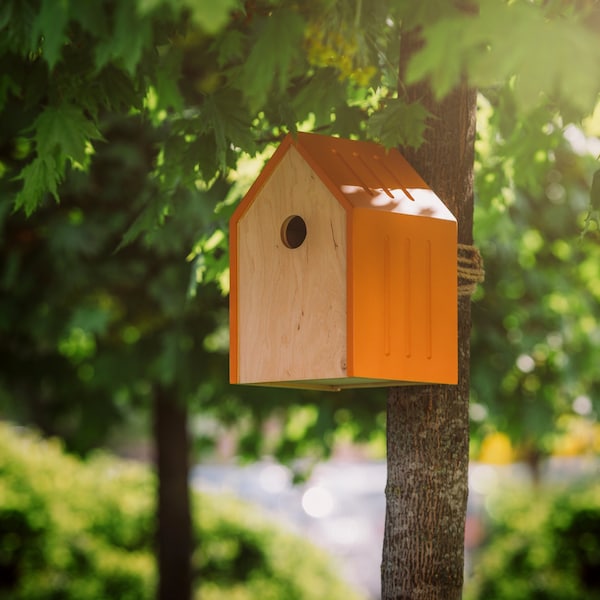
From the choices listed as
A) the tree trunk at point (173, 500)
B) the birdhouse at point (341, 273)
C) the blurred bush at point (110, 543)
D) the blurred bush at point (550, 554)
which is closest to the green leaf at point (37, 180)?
the birdhouse at point (341, 273)

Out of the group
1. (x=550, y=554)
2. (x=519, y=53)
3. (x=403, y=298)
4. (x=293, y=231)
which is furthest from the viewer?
(x=550, y=554)

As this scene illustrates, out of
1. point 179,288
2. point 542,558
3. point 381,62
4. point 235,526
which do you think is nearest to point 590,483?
point 542,558

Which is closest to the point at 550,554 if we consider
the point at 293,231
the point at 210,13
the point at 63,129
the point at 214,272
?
the point at 214,272

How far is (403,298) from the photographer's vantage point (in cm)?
306

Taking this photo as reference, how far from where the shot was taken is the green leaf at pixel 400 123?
3.00 m

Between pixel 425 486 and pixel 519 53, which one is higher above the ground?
pixel 519 53

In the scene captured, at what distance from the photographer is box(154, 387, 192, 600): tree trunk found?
26.8 feet

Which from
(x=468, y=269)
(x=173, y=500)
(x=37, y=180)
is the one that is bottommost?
(x=173, y=500)

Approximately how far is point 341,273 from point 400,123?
0.46m

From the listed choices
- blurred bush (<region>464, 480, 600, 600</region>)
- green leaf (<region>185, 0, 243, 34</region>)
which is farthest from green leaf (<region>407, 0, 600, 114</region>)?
blurred bush (<region>464, 480, 600, 600</region>)

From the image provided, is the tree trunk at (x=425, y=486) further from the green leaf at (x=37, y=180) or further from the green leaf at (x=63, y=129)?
the green leaf at (x=37, y=180)

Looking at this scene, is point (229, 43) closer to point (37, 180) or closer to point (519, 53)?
point (37, 180)

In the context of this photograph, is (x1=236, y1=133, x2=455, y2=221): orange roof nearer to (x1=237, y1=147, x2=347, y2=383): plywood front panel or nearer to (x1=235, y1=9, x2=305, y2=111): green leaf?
(x1=237, y1=147, x2=347, y2=383): plywood front panel

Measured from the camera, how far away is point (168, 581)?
8.38m
